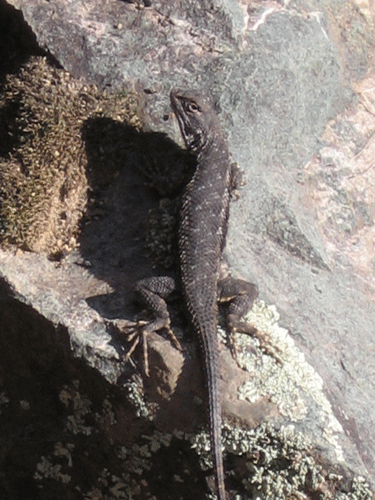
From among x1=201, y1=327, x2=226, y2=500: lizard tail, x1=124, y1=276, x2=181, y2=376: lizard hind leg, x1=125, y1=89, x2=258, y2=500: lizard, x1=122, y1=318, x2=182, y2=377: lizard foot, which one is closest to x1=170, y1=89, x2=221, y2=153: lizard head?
x1=125, y1=89, x2=258, y2=500: lizard

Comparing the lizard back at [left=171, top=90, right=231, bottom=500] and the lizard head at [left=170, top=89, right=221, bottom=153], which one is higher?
the lizard head at [left=170, top=89, right=221, bottom=153]

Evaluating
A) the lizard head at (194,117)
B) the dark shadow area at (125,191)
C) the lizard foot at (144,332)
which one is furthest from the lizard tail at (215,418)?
the lizard head at (194,117)

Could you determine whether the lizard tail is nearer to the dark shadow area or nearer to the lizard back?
the lizard back

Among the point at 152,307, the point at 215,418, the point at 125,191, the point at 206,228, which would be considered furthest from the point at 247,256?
the point at 215,418

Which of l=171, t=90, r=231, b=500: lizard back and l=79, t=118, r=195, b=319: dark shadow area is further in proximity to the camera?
l=79, t=118, r=195, b=319: dark shadow area

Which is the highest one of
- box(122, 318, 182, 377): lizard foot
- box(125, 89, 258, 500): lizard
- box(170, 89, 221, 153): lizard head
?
box(170, 89, 221, 153): lizard head

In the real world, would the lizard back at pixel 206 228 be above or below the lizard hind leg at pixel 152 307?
above

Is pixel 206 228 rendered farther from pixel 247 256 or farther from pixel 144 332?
pixel 144 332

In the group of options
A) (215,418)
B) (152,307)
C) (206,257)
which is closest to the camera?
(215,418)

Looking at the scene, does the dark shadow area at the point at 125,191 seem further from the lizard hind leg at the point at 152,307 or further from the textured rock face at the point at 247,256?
the lizard hind leg at the point at 152,307
